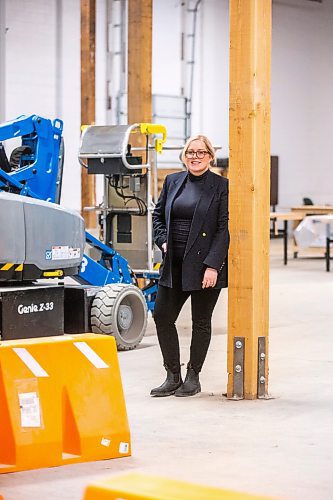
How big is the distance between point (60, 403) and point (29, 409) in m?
0.17

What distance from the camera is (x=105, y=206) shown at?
1083 cm

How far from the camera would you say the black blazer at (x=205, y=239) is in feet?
23.1

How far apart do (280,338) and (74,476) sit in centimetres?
496

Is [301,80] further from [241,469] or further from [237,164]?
[241,469]

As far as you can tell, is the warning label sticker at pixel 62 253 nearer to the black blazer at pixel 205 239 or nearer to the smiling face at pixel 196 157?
the black blazer at pixel 205 239

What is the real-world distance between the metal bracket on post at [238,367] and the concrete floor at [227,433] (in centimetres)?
10

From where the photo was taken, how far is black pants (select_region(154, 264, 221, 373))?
7164 millimetres

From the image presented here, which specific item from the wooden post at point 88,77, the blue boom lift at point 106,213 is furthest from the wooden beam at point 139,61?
the wooden post at point 88,77

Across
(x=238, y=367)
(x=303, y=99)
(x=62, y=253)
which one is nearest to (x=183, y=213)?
(x=238, y=367)

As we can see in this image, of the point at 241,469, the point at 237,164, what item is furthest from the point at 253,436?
the point at 237,164

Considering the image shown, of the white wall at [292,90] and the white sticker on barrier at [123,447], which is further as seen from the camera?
the white wall at [292,90]

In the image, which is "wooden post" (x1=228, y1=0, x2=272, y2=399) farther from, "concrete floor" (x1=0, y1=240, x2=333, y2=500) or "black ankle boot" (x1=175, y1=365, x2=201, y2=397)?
"concrete floor" (x1=0, y1=240, x2=333, y2=500)

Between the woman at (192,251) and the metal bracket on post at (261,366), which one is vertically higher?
the woman at (192,251)

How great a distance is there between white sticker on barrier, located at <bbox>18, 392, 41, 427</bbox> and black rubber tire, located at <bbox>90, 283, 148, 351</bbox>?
3794 millimetres
